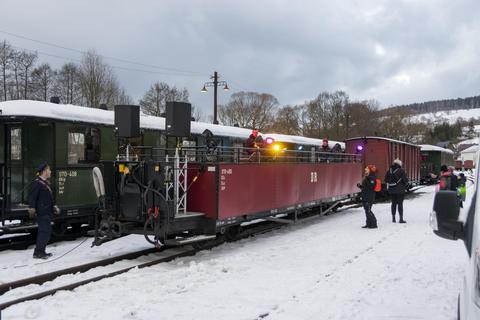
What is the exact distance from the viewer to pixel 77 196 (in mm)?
11328

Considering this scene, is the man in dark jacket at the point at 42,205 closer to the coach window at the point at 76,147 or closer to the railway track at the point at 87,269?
the railway track at the point at 87,269

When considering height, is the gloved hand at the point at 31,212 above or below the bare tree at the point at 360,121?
below

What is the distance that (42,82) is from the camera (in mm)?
40969

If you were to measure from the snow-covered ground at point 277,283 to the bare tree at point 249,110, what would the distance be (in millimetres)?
56493

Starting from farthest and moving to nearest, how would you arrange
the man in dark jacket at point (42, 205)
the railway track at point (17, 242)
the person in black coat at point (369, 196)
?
the person in black coat at point (369, 196) → the railway track at point (17, 242) → the man in dark jacket at point (42, 205)

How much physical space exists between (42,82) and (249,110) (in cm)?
3356

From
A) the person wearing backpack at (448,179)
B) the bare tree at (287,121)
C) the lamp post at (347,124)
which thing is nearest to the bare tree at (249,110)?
the bare tree at (287,121)

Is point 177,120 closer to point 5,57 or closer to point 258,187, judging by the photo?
point 258,187

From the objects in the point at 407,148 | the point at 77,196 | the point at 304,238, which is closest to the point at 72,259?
the point at 77,196

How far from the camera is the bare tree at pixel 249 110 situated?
6781 cm

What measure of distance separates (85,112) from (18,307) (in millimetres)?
6759

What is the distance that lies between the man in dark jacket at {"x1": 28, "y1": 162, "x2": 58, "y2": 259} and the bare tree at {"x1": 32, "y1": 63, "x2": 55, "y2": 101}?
3404 cm

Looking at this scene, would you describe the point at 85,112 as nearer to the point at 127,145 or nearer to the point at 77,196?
the point at 77,196

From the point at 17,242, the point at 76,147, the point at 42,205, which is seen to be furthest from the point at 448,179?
the point at 17,242
